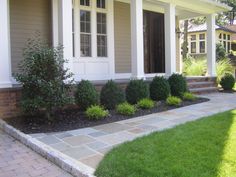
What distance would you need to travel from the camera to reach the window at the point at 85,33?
903 cm

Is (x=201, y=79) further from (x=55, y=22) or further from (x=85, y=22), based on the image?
(x=55, y=22)

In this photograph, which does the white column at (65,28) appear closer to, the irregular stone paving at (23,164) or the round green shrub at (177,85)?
the irregular stone paving at (23,164)

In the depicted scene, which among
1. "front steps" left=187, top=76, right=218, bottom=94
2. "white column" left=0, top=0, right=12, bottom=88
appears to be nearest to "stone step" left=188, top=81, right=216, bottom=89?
"front steps" left=187, top=76, right=218, bottom=94

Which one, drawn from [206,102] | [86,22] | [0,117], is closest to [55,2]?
[86,22]

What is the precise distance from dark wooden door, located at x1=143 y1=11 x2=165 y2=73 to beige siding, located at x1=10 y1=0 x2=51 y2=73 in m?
4.68

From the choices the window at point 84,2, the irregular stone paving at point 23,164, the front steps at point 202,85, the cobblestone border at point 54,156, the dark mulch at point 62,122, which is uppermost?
the window at point 84,2

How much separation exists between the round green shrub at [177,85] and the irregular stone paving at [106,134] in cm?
152

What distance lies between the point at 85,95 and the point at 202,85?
5942 mm

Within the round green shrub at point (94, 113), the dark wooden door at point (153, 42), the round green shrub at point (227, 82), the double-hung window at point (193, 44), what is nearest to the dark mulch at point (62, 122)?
the round green shrub at point (94, 113)

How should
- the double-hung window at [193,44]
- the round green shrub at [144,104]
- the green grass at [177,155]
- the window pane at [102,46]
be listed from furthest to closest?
the double-hung window at [193,44] → the window pane at [102,46] → the round green shrub at [144,104] → the green grass at [177,155]

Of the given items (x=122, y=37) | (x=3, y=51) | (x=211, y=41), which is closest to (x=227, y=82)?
(x=211, y=41)

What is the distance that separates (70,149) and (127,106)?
8.39ft

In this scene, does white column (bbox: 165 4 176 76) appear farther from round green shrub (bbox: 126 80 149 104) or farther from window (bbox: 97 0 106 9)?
round green shrub (bbox: 126 80 149 104)

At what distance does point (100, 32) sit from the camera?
31.1 feet
